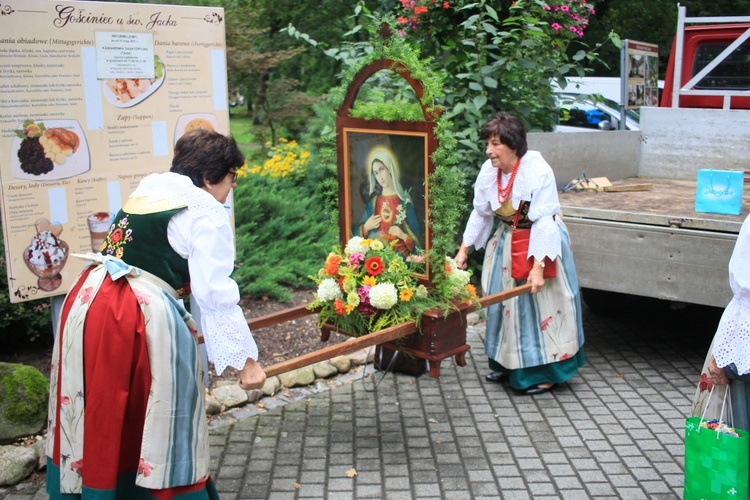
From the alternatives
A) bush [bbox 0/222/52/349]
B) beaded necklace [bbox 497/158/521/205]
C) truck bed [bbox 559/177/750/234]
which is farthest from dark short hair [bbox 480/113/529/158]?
bush [bbox 0/222/52/349]

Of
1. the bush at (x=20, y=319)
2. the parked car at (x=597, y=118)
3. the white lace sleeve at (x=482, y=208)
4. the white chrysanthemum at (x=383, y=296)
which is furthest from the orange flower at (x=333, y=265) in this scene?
the parked car at (x=597, y=118)

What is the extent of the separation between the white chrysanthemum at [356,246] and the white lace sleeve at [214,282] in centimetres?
139

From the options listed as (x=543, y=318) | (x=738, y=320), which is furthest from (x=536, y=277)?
(x=738, y=320)

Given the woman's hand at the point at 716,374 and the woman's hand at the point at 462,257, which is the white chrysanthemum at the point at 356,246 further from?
the woman's hand at the point at 716,374

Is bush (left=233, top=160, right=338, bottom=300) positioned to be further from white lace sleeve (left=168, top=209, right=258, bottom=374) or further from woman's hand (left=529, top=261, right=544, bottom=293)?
white lace sleeve (left=168, top=209, right=258, bottom=374)

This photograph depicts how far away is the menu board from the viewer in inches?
151

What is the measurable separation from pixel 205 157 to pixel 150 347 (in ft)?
2.35

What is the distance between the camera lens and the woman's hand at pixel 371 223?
4.20 meters

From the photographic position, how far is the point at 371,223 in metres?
4.23

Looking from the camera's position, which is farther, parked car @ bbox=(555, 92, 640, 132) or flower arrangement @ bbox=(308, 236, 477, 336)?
parked car @ bbox=(555, 92, 640, 132)

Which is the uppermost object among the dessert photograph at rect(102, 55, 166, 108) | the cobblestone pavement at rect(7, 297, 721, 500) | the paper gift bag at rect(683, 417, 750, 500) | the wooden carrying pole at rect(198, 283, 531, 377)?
the dessert photograph at rect(102, 55, 166, 108)

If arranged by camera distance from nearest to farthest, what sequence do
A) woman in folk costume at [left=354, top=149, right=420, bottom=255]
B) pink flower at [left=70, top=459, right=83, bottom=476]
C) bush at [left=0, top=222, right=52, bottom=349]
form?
pink flower at [left=70, top=459, right=83, bottom=476]
woman in folk costume at [left=354, top=149, right=420, bottom=255]
bush at [left=0, top=222, right=52, bottom=349]

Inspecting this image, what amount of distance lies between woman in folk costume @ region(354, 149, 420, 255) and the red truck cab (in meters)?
5.01

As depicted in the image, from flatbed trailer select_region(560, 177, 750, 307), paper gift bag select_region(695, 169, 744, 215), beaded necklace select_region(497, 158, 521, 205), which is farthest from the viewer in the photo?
paper gift bag select_region(695, 169, 744, 215)
